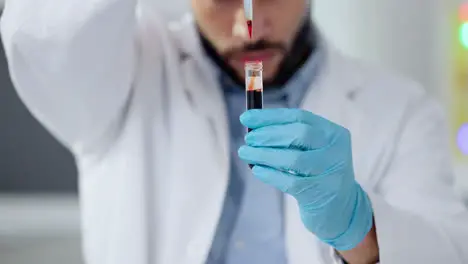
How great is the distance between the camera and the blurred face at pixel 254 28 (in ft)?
2.64

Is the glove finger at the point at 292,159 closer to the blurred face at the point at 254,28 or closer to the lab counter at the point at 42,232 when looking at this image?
the blurred face at the point at 254,28

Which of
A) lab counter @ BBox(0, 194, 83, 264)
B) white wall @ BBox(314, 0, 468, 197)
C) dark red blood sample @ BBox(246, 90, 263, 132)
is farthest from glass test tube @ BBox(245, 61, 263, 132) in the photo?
lab counter @ BBox(0, 194, 83, 264)

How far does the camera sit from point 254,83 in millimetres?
633

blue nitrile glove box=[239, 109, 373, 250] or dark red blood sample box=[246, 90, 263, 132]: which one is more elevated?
dark red blood sample box=[246, 90, 263, 132]

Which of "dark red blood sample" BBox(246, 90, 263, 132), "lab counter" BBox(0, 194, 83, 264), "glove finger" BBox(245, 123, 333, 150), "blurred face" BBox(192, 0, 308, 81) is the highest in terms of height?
"blurred face" BBox(192, 0, 308, 81)

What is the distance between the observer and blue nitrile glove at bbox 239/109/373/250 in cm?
66

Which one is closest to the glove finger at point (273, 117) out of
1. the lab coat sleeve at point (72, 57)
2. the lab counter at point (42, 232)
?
the lab coat sleeve at point (72, 57)

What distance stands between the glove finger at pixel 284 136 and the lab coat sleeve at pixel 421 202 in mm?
162

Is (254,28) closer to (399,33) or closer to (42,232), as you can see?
(399,33)

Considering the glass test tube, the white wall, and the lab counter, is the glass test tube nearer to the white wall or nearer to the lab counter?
the white wall

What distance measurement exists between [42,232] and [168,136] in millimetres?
747

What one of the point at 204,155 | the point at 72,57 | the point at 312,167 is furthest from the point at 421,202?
the point at 72,57

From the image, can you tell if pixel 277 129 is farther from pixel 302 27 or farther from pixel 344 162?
pixel 302 27

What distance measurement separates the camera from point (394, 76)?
99 cm
